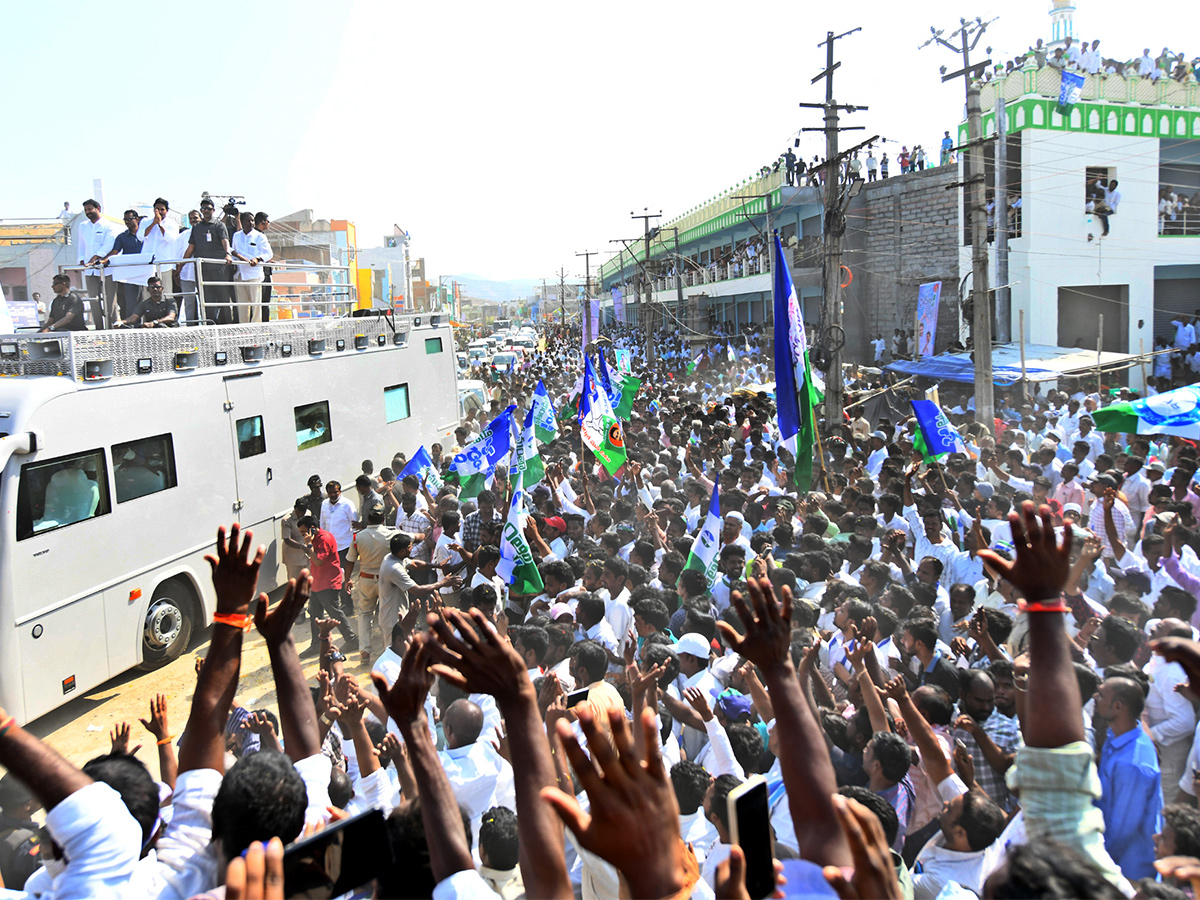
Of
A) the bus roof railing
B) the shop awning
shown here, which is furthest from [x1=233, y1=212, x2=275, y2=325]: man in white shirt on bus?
the shop awning

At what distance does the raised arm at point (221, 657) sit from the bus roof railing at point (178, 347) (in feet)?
16.7

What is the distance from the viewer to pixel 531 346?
5594 cm

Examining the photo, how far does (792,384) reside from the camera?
8.77 m

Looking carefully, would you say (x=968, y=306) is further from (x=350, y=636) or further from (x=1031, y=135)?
(x=350, y=636)

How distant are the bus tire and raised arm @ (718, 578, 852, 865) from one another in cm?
665

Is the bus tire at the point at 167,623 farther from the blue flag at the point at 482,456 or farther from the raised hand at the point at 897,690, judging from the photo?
the raised hand at the point at 897,690

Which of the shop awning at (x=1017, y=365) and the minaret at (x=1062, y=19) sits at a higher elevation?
the minaret at (x=1062, y=19)

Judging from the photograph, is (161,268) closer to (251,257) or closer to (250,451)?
(251,257)

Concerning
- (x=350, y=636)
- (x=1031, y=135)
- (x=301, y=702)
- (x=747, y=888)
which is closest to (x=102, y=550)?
(x=350, y=636)

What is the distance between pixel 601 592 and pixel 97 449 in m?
4.25

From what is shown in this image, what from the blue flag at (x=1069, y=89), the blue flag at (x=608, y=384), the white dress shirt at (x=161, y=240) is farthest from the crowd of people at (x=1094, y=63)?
the white dress shirt at (x=161, y=240)

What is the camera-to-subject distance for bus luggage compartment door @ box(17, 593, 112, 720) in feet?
20.0

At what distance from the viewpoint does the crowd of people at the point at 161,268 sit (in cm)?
904

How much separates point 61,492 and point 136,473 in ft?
2.49
